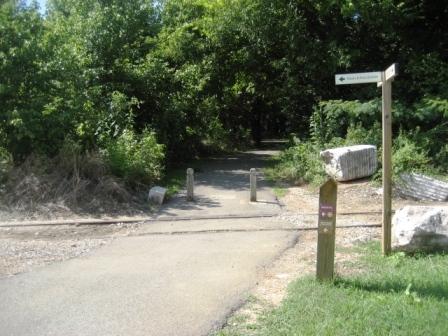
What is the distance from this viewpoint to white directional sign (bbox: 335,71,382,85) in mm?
6789

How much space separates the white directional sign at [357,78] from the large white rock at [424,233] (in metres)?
1.99

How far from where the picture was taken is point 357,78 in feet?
22.4

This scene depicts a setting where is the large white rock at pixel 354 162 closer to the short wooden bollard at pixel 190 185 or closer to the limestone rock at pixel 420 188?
the limestone rock at pixel 420 188

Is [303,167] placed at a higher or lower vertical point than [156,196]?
higher

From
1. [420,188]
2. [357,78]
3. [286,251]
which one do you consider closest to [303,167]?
[420,188]

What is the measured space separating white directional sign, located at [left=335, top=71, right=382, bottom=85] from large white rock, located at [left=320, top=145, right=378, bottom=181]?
6016mm

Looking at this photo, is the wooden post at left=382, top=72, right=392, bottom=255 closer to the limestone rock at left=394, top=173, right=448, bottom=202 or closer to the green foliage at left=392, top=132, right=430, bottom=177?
the limestone rock at left=394, top=173, right=448, bottom=202

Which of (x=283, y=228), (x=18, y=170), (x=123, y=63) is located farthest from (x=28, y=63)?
(x=283, y=228)

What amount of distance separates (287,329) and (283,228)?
186 inches

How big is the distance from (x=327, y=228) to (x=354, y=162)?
7.25m

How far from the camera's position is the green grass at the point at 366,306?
4.59 meters

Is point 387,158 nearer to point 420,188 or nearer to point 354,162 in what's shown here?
point 420,188

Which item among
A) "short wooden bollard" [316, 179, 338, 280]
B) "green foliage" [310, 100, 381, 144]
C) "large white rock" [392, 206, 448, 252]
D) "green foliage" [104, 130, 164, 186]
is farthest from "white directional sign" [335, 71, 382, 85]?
"green foliage" [310, 100, 381, 144]

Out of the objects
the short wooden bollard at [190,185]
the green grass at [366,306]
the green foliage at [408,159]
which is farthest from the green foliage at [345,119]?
the green grass at [366,306]
